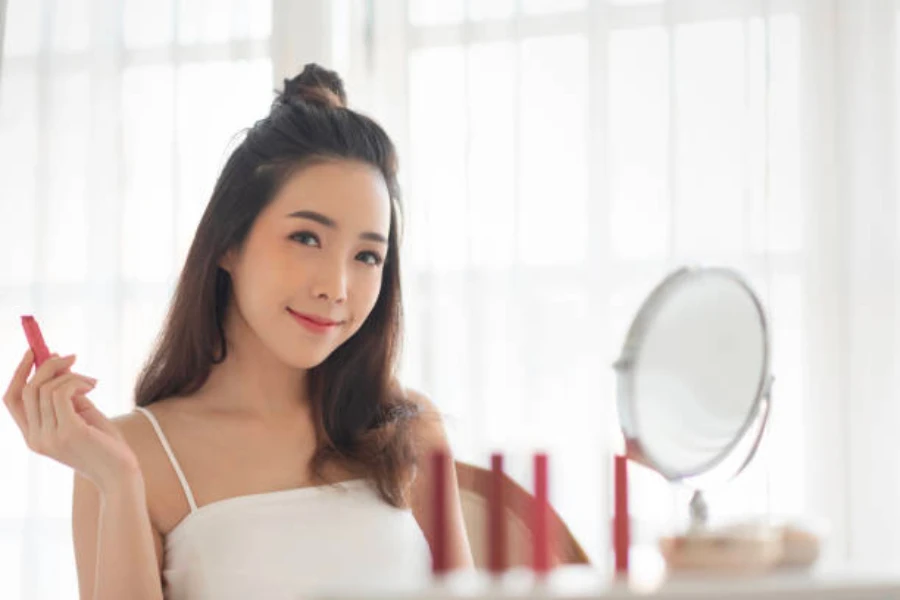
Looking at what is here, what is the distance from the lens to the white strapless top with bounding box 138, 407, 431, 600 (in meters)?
1.76

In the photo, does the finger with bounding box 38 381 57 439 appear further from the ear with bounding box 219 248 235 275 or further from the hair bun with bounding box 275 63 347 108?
the hair bun with bounding box 275 63 347 108

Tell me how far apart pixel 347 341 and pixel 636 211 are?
1.23 m

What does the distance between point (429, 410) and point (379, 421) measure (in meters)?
0.13

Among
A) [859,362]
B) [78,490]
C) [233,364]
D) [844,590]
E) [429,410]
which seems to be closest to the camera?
[844,590]

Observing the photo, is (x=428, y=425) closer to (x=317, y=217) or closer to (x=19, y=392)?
(x=317, y=217)

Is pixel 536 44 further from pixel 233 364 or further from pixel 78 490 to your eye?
pixel 78 490

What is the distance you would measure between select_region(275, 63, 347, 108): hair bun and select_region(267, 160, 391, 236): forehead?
16 cm

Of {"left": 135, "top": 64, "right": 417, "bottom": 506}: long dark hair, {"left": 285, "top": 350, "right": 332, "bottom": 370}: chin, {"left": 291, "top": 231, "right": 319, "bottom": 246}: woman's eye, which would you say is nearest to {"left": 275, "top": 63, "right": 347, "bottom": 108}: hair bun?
{"left": 135, "top": 64, "right": 417, "bottom": 506}: long dark hair

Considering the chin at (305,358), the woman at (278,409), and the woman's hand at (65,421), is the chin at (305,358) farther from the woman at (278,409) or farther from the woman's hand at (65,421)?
the woman's hand at (65,421)

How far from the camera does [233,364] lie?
6.23 ft

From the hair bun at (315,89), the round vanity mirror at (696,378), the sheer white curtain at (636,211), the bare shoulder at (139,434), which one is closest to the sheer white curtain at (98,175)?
the sheer white curtain at (636,211)

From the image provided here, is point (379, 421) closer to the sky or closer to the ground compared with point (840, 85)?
closer to the ground

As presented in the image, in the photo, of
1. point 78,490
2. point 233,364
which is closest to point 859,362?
point 233,364

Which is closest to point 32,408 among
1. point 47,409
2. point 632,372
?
point 47,409
